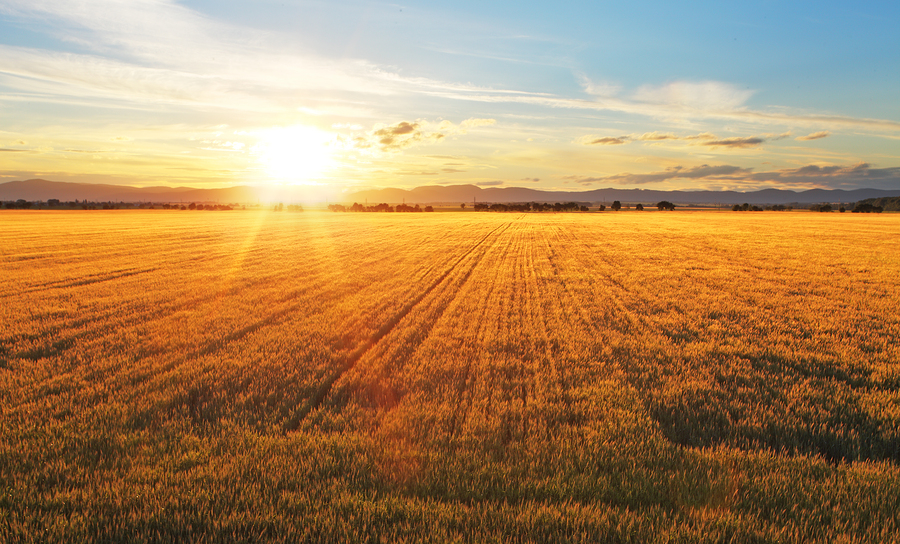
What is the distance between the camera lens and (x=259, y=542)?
363 centimetres

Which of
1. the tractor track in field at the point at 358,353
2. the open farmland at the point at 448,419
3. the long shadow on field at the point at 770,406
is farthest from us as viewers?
the tractor track in field at the point at 358,353

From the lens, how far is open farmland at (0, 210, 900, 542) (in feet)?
12.8

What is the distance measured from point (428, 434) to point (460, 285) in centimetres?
1106

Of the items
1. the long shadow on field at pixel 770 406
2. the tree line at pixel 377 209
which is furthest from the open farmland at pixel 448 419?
the tree line at pixel 377 209

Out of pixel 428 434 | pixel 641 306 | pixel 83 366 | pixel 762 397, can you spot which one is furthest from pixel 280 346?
pixel 641 306

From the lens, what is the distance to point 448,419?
228 inches

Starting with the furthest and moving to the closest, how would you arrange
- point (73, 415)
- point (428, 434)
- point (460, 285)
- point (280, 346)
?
1. point (460, 285)
2. point (280, 346)
3. point (73, 415)
4. point (428, 434)

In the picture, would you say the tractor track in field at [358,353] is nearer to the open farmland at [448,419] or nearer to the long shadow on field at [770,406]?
the open farmland at [448,419]

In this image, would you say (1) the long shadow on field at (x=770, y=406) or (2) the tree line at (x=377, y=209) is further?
(2) the tree line at (x=377, y=209)

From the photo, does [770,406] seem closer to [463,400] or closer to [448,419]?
[463,400]

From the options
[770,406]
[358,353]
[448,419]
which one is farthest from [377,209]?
[770,406]

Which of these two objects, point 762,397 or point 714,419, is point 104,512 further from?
point 762,397

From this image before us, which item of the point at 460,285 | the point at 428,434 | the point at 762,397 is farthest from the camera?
the point at 460,285

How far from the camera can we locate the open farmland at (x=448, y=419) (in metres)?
3.89
